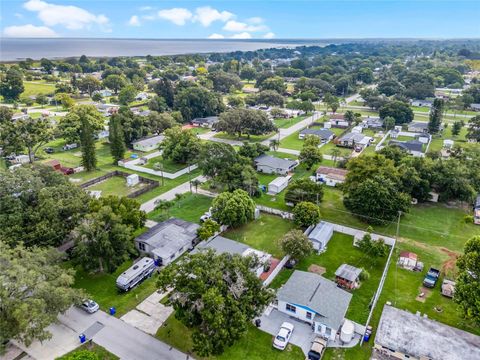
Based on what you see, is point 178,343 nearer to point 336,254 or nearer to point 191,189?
point 336,254

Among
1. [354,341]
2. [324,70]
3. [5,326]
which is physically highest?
[324,70]

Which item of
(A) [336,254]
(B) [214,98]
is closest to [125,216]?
(A) [336,254]

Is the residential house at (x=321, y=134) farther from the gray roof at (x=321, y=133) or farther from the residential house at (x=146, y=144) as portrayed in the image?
the residential house at (x=146, y=144)

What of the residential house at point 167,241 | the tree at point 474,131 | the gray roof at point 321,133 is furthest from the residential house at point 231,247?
the tree at point 474,131

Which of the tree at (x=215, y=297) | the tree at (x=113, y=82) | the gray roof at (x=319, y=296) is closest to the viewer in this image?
the tree at (x=215, y=297)

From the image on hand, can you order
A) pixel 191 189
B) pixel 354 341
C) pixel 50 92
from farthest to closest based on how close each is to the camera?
pixel 50 92
pixel 191 189
pixel 354 341

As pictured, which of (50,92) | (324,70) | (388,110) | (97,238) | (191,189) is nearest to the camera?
(97,238)

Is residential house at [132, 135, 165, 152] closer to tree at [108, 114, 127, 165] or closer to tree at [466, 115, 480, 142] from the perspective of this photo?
tree at [108, 114, 127, 165]
